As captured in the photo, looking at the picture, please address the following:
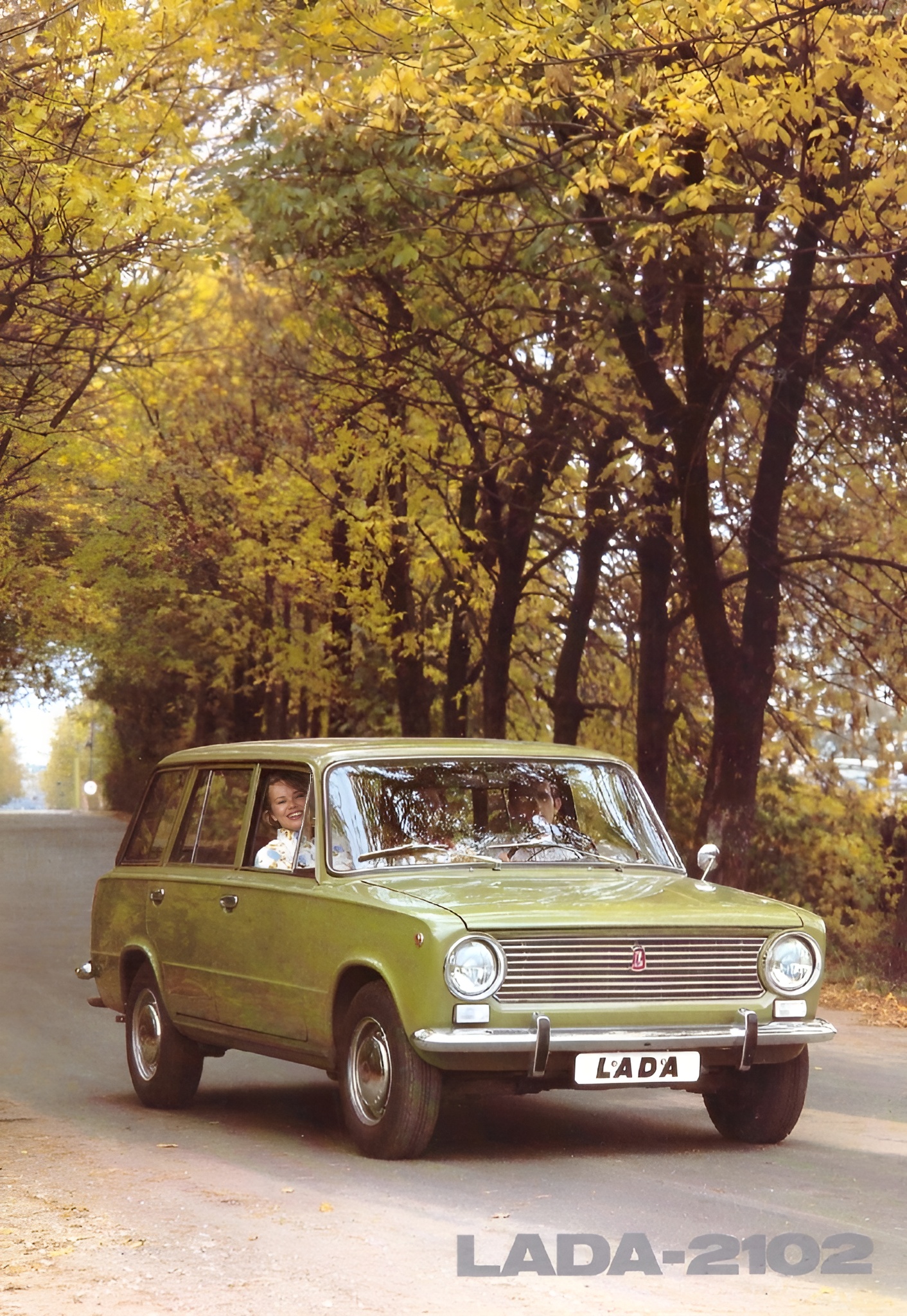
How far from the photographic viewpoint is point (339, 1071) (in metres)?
8.29

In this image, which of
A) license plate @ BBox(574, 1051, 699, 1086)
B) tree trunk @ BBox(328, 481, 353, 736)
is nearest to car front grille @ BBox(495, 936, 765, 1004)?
license plate @ BBox(574, 1051, 699, 1086)

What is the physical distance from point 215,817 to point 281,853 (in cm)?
103

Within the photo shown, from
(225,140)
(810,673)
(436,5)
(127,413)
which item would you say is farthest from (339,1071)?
(127,413)

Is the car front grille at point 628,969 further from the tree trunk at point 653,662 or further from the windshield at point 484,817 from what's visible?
the tree trunk at point 653,662

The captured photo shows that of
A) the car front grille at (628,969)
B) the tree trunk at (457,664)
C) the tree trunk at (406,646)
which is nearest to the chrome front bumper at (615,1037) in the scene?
the car front grille at (628,969)

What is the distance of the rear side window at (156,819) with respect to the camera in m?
10.7

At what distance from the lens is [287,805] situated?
944cm

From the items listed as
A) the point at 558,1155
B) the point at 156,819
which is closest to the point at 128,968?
the point at 156,819

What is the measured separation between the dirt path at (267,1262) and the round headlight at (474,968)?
89cm

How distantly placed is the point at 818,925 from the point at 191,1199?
292cm

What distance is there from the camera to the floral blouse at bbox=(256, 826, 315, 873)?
8969 mm

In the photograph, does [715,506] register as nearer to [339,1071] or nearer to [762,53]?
[762,53]

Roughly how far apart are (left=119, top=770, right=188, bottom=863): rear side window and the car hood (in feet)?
8.07

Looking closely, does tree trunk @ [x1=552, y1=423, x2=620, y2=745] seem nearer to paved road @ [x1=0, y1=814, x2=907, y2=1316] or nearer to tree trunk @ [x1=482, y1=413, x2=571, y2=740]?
tree trunk @ [x1=482, y1=413, x2=571, y2=740]
